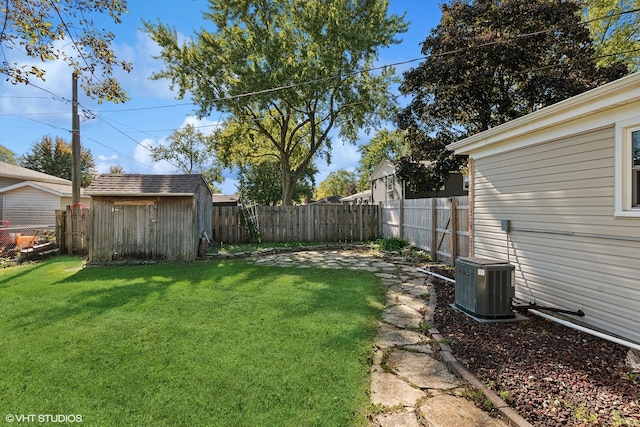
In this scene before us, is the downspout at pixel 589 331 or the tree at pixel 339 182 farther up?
the tree at pixel 339 182

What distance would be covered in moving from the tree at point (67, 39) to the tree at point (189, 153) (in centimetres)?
2578

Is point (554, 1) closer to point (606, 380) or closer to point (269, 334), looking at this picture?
point (606, 380)

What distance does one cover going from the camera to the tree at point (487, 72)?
10781 millimetres

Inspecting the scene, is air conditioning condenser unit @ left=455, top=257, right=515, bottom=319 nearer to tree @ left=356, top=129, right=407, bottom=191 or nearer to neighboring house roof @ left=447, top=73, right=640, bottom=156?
neighboring house roof @ left=447, top=73, right=640, bottom=156

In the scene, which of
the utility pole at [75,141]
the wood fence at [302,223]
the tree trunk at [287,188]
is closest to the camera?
the utility pole at [75,141]

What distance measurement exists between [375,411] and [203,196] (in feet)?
30.6

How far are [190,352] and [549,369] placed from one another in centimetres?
334

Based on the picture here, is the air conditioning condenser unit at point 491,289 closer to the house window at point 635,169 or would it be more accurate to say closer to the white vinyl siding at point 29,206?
the house window at point 635,169

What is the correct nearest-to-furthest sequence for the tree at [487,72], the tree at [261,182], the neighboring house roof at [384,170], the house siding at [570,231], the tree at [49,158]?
the house siding at [570,231]
the tree at [487,72]
the neighboring house roof at [384,170]
the tree at [261,182]
the tree at [49,158]

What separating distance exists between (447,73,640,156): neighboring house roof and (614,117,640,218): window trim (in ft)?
0.71

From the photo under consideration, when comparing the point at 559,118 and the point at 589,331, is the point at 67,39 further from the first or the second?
the point at 589,331

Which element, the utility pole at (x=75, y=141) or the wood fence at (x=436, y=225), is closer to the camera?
the wood fence at (x=436, y=225)

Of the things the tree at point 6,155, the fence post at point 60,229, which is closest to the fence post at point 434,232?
the fence post at point 60,229

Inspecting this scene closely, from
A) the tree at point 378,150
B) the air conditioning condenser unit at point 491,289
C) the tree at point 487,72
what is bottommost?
the air conditioning condenser unit at point 491,289
